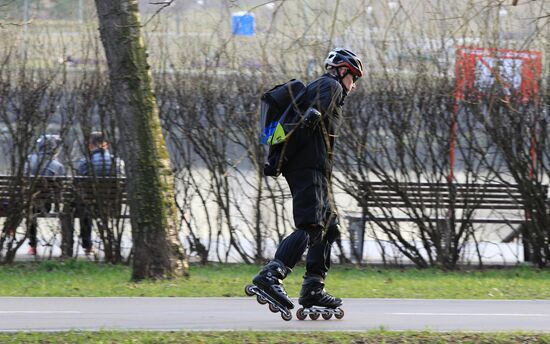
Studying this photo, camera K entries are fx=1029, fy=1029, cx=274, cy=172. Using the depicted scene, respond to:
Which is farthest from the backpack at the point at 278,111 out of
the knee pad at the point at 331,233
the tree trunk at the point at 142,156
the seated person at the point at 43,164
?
the seated person at the point at 43,164

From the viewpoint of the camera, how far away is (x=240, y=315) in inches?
342

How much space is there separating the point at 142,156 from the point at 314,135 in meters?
3.43

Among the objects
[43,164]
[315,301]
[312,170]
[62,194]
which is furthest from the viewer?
[62,194]

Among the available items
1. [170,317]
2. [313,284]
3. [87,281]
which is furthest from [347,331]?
[87,281]

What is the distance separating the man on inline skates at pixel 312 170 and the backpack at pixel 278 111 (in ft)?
0.23

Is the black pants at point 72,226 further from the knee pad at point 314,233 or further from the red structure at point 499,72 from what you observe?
the knee pad at point 314,233

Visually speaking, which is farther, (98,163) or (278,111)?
(98,163)

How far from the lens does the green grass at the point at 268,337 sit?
289 inches

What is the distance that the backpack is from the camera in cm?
794

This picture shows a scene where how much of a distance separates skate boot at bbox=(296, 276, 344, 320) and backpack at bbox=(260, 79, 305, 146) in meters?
1.17

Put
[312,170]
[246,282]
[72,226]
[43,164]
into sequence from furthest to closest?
[72,226], [43,164], [246,282], [312,170]

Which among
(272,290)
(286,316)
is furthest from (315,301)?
(272,290)

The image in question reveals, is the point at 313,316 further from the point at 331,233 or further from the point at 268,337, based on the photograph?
the point at 268,337

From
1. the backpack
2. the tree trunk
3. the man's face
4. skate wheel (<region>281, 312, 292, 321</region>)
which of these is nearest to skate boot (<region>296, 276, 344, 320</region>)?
skate wheel (<region>281, 312, 292, 321</region>)
